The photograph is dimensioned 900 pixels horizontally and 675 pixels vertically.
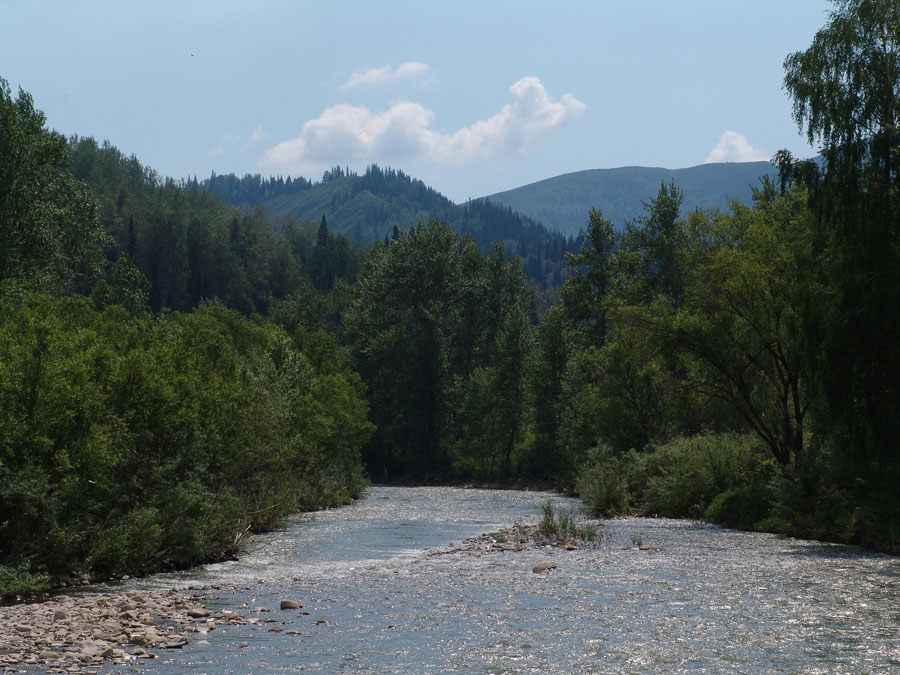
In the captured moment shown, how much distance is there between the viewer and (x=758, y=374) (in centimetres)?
3881

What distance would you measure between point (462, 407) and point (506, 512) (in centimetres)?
3990

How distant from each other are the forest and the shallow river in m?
2.62

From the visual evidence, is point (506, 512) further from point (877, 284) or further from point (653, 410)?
point (877, 284)

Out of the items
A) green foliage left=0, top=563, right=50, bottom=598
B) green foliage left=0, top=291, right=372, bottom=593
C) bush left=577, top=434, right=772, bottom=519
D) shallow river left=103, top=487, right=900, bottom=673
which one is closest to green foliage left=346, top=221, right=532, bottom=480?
bush left=577, top=434, right=772, bottom=519

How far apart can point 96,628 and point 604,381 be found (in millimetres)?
Answer: 46854

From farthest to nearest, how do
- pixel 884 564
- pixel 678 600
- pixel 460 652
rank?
1. pixel 884 564
2. pixel 678 600
3. pixel 460 652

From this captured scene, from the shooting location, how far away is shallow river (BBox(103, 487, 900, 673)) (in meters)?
14.4

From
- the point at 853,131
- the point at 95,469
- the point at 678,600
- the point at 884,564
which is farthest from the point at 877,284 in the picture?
the point at 95,469

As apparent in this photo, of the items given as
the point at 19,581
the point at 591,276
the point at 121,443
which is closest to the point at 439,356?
the point at 591,276

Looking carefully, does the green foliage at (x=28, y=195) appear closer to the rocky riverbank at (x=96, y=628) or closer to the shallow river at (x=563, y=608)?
→ the shallow river at (x=563, y=608)

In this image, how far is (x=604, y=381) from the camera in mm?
59750

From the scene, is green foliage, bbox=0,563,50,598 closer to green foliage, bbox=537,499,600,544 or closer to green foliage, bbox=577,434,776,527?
green foliage, bbox=537,499,600,544

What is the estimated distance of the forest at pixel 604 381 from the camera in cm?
2245

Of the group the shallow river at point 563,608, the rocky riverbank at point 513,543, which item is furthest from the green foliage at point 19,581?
the rocky riverbank at point 513,543
